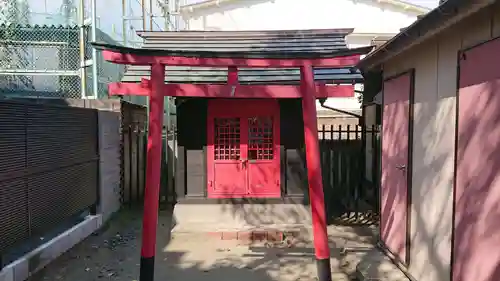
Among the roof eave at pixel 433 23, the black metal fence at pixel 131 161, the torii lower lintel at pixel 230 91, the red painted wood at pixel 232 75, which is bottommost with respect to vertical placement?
the black metal fence at pixel 131 161

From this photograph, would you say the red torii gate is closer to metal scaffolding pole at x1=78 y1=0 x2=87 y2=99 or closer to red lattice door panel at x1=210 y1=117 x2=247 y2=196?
red lattice door panel at x1=210 y1=117 x2=247 y2=196

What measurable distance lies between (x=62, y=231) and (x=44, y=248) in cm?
102

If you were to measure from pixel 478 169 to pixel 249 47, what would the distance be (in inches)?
250

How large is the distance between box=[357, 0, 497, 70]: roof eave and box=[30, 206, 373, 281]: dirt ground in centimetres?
342

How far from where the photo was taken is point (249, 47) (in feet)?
29.5

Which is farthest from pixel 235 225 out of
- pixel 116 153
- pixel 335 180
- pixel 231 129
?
pixel 116 153

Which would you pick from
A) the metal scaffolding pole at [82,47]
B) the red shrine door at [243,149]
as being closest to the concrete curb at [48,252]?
the red shrine door at [243,149]

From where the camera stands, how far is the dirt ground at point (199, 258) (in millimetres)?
5957

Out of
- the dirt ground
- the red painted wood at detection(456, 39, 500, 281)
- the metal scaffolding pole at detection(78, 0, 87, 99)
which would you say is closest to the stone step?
the dirt ground

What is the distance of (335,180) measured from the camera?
9.30 m

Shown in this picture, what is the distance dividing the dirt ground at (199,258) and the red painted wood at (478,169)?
253 cm

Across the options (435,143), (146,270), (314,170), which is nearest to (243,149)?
(314,170)

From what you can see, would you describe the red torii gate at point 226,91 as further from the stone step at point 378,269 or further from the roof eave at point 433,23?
the stone step at point 378,269

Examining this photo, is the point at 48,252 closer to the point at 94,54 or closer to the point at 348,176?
the point at 94,54
